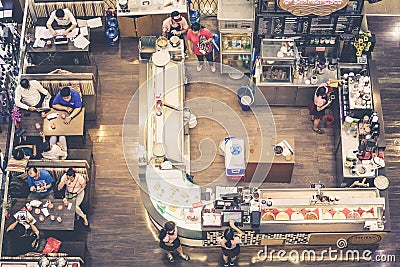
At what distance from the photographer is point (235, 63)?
1495 centimetres

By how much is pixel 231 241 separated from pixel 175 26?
482 centimetres

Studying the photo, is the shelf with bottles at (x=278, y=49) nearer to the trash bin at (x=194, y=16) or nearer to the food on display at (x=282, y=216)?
the trash bin at (x=194, y=16)

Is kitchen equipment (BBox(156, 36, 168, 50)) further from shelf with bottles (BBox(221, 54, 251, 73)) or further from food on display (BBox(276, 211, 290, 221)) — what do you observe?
food on display (BBox(276, 211, 290, 221))

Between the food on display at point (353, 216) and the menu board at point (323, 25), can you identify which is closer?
the food on display at point (353, 216)

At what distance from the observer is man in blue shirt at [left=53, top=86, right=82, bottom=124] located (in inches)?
550

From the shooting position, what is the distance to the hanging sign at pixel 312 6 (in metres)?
13.6

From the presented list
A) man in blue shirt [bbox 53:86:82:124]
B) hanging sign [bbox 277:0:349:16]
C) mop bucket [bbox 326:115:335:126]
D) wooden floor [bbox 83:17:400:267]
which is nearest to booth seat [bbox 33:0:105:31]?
wooden floor [bbox 83:17:400:267]

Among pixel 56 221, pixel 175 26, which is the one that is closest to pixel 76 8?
pixel 175 26

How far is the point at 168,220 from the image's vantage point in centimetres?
1279

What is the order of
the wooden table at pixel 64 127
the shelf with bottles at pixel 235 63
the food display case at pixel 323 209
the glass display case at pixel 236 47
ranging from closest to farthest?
the food display case at pixel 323 209 → the wooden table at pixel 64 127 → the glass display case at pixel 236 47 → the shelf with bottles at pixel 235 63

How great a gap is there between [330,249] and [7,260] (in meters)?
5.76

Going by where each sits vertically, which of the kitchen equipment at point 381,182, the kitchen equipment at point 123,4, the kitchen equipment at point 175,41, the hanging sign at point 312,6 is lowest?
the kitchen equipment at point 381,182

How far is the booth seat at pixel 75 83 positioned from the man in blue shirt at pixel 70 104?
0.43 metres

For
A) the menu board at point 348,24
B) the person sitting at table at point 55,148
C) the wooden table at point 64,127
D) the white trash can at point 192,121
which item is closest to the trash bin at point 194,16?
the white trash can at point 192,121
